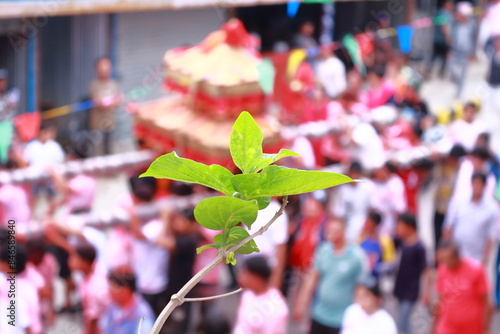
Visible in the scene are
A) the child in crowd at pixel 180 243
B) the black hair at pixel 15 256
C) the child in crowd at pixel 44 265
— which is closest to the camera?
the black hair at pixel 15 256

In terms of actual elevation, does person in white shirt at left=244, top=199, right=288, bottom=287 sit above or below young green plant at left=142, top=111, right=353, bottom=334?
below

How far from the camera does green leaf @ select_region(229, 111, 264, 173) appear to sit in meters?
0.99

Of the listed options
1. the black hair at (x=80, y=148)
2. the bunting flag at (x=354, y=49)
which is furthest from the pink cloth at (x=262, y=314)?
the bunting flag at (x=354, y=49)

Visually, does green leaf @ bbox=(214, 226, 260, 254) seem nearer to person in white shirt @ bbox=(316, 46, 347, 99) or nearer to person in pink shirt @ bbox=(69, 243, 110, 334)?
person in pink shirt @ bbox=(69, 243, 110, 334)

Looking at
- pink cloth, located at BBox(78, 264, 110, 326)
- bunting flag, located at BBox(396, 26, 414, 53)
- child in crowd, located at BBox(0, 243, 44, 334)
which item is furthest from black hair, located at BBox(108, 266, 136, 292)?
bunting flag, located at BBox(396, 26, 414, 53)

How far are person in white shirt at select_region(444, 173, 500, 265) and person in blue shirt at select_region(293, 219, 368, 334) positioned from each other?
1160 millimetres

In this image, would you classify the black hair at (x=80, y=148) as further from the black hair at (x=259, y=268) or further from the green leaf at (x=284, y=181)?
the green leaf at (x=284, y=181)

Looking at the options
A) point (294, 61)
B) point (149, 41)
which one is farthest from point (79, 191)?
point (149, 41)

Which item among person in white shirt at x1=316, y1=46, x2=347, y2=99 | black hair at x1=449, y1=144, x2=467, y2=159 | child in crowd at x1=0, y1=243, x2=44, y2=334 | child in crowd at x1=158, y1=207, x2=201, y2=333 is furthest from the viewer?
person in white shirt at x1=316, y1=46, x2=347, y2=99

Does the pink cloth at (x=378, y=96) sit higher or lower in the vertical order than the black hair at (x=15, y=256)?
higher

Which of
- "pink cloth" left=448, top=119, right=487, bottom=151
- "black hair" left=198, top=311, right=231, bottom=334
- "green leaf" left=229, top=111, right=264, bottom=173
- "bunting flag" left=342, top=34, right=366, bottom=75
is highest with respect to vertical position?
"bunting flag" left=342, top=34, right=366, bottom=75

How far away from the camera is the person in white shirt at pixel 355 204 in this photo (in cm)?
609

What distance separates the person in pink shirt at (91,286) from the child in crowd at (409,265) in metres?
1.91

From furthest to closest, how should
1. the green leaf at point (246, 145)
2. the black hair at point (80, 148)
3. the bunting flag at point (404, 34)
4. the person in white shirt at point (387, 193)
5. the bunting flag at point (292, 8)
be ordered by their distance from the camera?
the bunting flag at point (292, 8) → the bunting flag at point (404, 34) → the black hair at point (80, 148) → the person in white shirt at point (387, 193) → the green leaf at point (246, 145)
